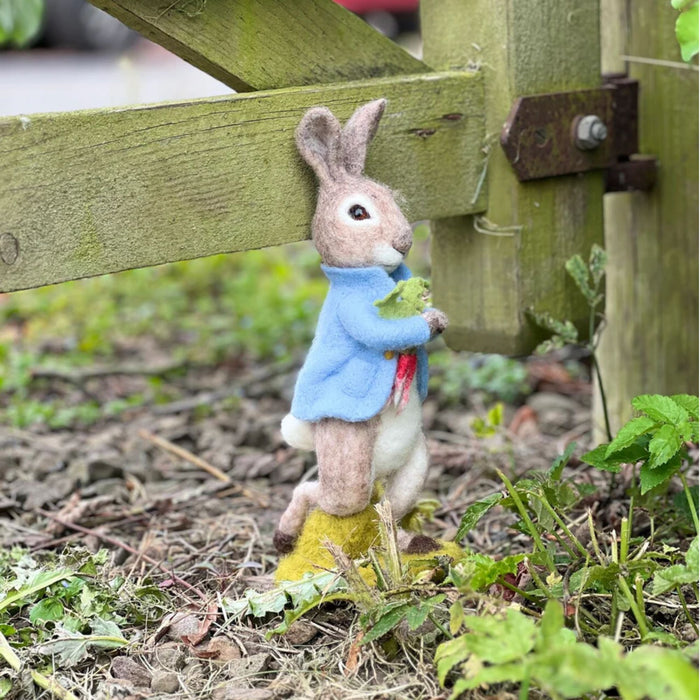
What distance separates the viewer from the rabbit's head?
72.7 inches

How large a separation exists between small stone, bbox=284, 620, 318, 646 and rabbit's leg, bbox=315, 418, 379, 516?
217 millimetres

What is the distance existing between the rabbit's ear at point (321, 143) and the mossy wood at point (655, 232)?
941 mm

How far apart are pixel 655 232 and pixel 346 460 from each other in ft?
3.57

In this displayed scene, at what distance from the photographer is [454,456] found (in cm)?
282

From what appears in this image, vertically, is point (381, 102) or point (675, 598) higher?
point (381, 102)

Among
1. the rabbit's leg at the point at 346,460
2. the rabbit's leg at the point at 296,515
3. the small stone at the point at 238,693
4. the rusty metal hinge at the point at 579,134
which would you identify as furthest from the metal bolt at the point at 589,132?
the small stone at the point at 238,693

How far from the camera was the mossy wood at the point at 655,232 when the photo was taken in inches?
96.3

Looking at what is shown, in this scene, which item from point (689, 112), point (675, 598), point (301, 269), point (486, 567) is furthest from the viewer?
point (301, 269)

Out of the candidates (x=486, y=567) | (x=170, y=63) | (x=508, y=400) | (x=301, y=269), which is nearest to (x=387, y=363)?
(x=486, y=567)

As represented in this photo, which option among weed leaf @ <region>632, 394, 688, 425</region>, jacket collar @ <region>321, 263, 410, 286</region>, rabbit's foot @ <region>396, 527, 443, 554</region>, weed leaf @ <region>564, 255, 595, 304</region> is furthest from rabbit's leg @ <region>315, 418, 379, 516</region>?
weed leaf @ <region>564, 255, 595, 304</region>

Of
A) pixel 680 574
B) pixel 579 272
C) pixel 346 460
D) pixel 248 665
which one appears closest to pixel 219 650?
pixel 248 665

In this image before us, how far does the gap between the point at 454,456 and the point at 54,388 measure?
1.48 m

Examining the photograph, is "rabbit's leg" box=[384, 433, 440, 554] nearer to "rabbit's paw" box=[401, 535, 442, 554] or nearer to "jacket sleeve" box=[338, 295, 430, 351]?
"rabbit's paw" box=[401, 535, 442, 554]

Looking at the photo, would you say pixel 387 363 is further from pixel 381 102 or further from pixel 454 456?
pixel 454 456
